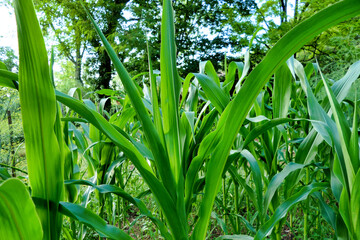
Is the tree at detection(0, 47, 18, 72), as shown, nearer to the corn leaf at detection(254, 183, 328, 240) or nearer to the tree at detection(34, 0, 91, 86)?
the corn leaf at detection(254, 183, 328, 240)

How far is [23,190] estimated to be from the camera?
0.26 meters

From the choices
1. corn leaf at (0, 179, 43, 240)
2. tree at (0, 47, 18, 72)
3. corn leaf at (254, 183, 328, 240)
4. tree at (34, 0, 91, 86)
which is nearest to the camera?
corn leaf at (0, 179, 43, 240)

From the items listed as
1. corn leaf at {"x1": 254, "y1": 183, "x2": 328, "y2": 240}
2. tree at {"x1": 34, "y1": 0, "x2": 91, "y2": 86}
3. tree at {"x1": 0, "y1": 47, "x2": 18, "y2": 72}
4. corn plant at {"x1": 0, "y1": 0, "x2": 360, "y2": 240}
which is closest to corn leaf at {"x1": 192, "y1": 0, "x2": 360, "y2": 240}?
corn plant at {"x1": 0, "y1": 0, "x2": 360, "y2": 240}

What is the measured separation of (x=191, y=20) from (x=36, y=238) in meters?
8.28

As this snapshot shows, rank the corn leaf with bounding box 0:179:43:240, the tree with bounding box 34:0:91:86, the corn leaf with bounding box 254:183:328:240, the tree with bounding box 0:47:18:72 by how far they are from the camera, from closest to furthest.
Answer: the corn leaf with bounding box 0:179:43:240
the corn leaf with bounding box 254:183:328:240
the tree with bounding box 0:47:18:72
the tree with bounding box 34:0:91:86

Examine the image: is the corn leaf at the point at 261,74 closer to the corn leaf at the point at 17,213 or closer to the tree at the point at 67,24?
the corn leaf at the point at 17,213

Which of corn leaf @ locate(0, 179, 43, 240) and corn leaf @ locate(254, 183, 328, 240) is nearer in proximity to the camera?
corn leaf @ locate(0, 179, 43, 240)

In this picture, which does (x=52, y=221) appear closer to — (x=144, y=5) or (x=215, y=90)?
(x=215, y=90)

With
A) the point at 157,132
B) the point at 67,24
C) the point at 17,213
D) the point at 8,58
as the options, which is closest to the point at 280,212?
the point at 157,132

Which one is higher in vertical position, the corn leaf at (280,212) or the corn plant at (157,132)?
the corn plant at (157,132)

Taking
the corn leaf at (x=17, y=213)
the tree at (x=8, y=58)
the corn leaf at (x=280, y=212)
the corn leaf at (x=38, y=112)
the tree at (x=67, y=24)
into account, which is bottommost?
the corn leaf at (x=280, y=212)

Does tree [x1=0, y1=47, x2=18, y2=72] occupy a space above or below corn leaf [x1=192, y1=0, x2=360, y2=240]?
above

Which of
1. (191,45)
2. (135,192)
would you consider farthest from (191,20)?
(135,192)

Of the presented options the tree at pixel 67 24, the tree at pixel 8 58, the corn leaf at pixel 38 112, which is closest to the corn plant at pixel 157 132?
the corn leaf at pixel 38 112
